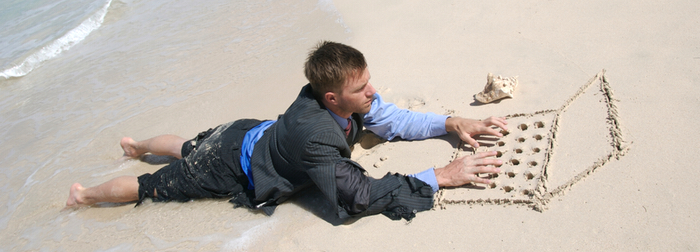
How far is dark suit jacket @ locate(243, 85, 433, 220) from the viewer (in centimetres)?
239

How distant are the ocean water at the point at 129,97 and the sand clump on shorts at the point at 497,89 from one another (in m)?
1.72

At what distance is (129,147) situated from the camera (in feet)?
12.5

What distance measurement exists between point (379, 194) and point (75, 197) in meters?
2.36

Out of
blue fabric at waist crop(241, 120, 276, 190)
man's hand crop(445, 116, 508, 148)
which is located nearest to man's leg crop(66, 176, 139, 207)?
blue fabric at waist crop(241, 120, 276, 190)

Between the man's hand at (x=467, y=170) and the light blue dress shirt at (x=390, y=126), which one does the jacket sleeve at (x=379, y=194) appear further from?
the light blue dress shirt at (x=390, y=126)

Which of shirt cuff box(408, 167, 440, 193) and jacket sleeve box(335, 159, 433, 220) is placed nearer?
jacket sleeve box(335, 159, 433, 220)

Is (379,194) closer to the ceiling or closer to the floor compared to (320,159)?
closer to the floor

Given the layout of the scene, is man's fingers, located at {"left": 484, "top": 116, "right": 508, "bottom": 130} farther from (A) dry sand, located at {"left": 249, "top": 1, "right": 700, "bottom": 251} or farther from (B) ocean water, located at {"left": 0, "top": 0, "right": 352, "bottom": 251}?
(B) ocean water, located at {"left": 0, "top": 0, "right": 352, "bottom": 251}

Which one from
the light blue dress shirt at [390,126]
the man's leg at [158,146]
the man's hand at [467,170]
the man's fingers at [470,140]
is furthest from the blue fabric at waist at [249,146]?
the man's fingers at [470,140]

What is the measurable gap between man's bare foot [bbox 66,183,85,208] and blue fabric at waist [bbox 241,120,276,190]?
1.38 m

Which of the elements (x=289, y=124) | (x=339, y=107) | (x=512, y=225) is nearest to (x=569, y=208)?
(x=512, y=225)

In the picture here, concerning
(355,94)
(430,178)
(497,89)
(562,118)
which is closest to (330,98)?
(355,94)

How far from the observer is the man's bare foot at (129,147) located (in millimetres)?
3779

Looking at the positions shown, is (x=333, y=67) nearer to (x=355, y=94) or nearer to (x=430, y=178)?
(x=355, y=94)
